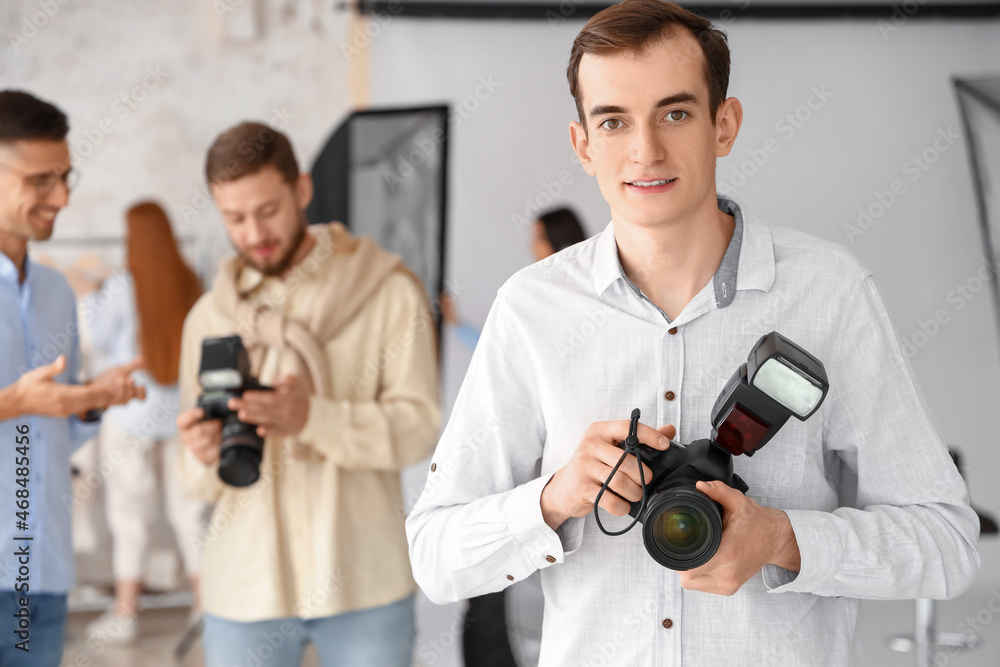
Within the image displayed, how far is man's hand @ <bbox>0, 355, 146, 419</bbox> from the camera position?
173 centimetres

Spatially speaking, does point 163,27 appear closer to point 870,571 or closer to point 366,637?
point 366,637

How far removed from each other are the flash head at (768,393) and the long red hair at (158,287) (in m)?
1.67

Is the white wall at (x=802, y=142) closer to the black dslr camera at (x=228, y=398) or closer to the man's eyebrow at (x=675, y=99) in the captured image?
the black dslr camera at (x=228, y=398)

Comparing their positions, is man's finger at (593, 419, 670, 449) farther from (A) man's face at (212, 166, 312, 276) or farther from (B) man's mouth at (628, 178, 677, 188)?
(A) man's face at (212, 166, 312, 276)

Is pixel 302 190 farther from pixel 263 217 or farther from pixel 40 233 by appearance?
pixel 40 233

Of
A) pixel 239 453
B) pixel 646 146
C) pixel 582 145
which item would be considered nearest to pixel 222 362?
pixel 239 453

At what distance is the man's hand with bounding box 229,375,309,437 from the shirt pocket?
1.09 meters

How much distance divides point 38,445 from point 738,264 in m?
1.55

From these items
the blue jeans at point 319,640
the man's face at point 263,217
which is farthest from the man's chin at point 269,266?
the blue jeans at point 319,640

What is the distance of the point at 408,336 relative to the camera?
1.91 meters

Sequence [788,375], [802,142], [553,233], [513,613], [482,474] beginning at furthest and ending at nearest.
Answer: [802,142] < [553,233] < [513,613] < [482,474] < [788,375]

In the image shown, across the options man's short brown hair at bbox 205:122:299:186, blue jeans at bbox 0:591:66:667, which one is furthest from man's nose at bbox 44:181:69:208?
blue jeans at bbox 0:591:66:667

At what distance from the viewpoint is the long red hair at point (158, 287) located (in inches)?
84.6

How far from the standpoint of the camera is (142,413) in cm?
221
